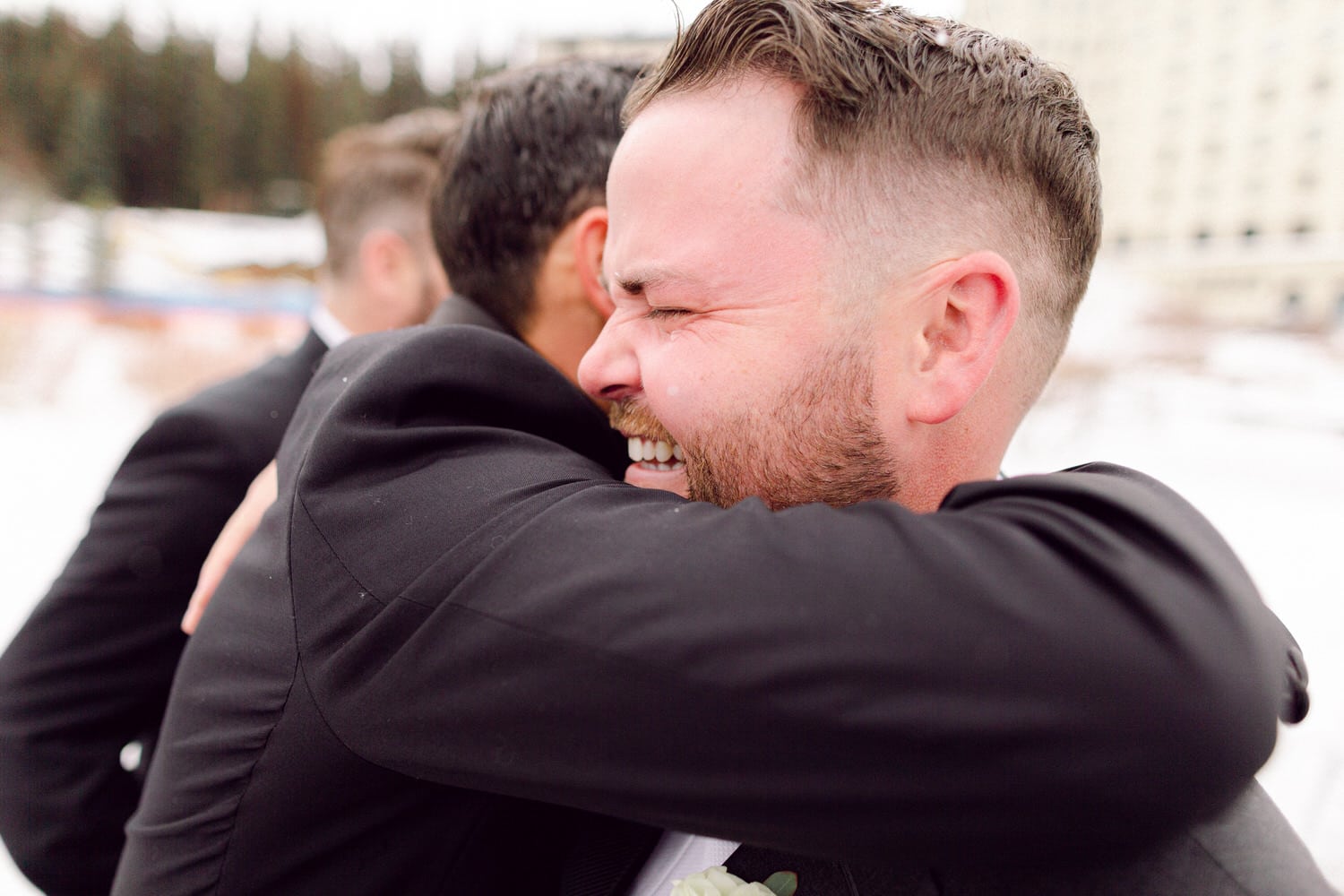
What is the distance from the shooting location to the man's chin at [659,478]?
144 cm

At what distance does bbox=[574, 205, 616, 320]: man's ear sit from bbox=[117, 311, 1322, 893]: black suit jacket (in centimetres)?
97

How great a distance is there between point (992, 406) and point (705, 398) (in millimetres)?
476

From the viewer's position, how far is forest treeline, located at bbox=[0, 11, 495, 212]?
135 feet

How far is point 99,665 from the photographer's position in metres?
2.04

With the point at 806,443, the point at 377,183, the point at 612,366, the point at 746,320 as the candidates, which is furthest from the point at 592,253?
the point at 377,183

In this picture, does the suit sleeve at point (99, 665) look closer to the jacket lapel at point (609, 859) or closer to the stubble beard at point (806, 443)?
the jacket lapel at point (609, 859)

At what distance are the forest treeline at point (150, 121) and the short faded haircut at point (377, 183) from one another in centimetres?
4204

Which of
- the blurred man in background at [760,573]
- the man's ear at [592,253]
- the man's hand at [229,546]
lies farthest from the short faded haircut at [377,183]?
the blurred man in background at [760,573]

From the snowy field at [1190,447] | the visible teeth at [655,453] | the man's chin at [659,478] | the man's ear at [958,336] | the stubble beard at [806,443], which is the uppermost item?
the man's ear at [958,336]

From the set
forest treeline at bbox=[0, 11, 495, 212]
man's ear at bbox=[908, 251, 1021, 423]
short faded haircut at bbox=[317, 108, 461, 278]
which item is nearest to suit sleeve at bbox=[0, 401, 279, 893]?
man's ear at bbox=[908, 251, 1021, 423]

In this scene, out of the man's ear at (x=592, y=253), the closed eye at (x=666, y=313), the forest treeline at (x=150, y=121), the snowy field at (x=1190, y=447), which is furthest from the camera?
the forest treeline at (x=150, y=121)

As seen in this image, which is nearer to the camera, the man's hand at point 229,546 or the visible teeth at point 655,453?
the visible teeth at point 655,453

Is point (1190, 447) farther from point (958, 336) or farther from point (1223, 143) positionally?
point (1223, 143)

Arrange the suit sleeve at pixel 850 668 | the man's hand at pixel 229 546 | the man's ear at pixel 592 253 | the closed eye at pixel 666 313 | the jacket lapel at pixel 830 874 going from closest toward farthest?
1. the suit sleeve at pixel 850 668
2. the jacket lapel at pixel 830 874
3. the closed eye at pixel 666 313
4. the man's hand at pixel 229 546
5. the man's ear at pixel 592 253
